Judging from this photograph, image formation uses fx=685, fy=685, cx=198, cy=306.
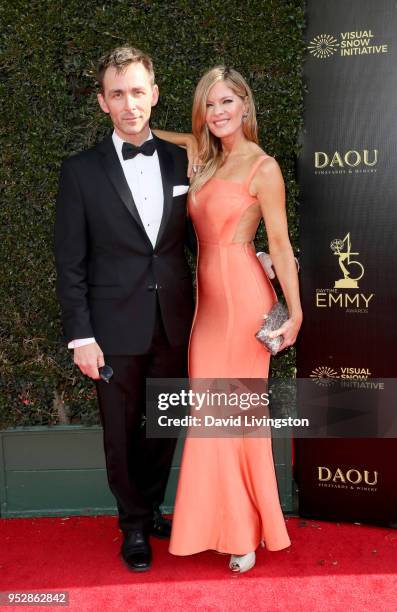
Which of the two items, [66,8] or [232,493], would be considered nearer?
[232,493]

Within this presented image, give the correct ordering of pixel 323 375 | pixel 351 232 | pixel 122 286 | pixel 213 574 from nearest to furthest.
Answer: pixel 122 286 < pixel 213 574 < pixel 351 232 < pixel 323 375

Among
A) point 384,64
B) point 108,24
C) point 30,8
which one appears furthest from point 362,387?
point 30,8

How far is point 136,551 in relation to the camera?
310 centimetres

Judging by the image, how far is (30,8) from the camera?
3436 mm

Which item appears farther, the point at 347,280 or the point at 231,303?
the point at 347,280

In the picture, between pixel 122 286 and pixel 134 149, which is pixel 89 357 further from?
pixel 134 149

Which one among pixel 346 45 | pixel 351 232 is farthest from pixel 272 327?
pixel 346 45

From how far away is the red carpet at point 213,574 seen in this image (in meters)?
2.81

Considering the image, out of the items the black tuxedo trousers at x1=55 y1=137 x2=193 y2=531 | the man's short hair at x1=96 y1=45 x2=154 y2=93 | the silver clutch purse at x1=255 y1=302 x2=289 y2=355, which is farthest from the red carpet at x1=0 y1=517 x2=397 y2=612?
the man's short hair at x1=96 y1=45 x2=154 y2=93

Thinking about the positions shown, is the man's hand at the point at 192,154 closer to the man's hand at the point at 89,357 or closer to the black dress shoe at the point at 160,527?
the man's hand at the point at 89,357

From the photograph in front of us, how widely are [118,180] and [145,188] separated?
0.13 meters

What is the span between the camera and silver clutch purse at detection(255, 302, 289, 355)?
284 cm

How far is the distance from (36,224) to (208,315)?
1201 millimetres

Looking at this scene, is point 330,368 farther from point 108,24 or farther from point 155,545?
point 108,24
